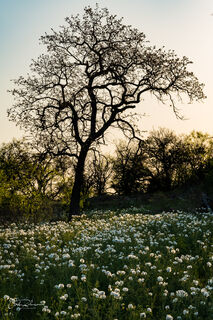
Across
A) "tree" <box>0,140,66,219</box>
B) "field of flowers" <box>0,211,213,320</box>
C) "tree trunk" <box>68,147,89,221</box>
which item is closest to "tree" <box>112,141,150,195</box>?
"tree trunk" <box>68,147,89,221</box>

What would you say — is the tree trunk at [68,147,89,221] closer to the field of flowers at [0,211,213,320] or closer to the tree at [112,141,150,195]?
the field of flowers at [0,211,213,320]

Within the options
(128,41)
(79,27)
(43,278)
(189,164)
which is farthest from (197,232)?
(189,164)

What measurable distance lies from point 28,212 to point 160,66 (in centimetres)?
1180

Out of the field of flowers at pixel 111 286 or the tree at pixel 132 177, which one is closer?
the field of flowers at pixel 111 286

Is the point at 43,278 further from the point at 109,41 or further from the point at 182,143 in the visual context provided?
the point at 182,143

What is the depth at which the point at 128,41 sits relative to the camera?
2066 centimetres

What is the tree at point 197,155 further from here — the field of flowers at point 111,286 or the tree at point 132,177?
the field of flowers at point 111,286

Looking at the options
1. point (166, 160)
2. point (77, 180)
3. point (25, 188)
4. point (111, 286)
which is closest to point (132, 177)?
point (166, 160)

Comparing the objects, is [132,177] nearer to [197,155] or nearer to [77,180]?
[197,155]

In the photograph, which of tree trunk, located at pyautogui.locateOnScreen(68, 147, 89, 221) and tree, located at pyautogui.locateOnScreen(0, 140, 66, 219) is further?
tree trunk, located at pyautogui.locateOnScreen(68, 147, 89, 221)

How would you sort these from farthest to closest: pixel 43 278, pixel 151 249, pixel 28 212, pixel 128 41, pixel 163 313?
pixel 128 41
pixel 28 212
pixel 151 249
pixel 43 278
pixel 163 313

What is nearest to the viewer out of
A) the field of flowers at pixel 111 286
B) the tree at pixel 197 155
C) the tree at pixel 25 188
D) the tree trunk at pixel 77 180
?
the field of flowers at pixel 111 286

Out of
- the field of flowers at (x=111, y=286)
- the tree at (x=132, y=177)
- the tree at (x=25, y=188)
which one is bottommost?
the field of flowers at (x=111, y=286)

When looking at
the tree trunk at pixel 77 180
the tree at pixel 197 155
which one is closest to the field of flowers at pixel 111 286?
the tree trunk at pixel 77 180
